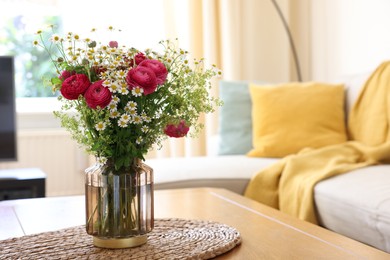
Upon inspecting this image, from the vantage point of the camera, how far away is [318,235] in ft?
5.03

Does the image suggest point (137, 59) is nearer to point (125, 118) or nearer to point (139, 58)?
point (139, 58)

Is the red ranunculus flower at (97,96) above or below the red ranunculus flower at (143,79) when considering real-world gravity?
below

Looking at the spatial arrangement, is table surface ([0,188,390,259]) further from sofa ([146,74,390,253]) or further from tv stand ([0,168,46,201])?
tv stand ([0,168,46,201])

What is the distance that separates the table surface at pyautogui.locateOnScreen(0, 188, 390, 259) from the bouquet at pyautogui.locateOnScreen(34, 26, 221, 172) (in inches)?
12.1

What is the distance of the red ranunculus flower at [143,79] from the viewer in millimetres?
1295

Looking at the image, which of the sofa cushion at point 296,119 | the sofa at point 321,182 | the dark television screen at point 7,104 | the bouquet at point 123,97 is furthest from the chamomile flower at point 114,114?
the dark television screen at point 7,104

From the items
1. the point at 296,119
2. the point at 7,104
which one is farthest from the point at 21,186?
the point at 296,119

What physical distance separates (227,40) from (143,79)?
305 cm

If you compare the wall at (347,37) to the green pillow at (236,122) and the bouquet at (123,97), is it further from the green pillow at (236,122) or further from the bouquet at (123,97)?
the bouquet at (123,97)

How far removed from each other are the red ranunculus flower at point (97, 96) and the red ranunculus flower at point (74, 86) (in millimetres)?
13

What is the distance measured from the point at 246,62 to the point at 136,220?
3.18 m

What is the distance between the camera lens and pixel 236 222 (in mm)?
1704

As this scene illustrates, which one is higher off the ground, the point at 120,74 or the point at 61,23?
the point at 61,23

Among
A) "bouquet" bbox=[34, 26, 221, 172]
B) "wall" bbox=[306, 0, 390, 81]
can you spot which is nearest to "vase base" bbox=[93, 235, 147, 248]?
"bouquet" bbox=[34, 26, 221, 172]
